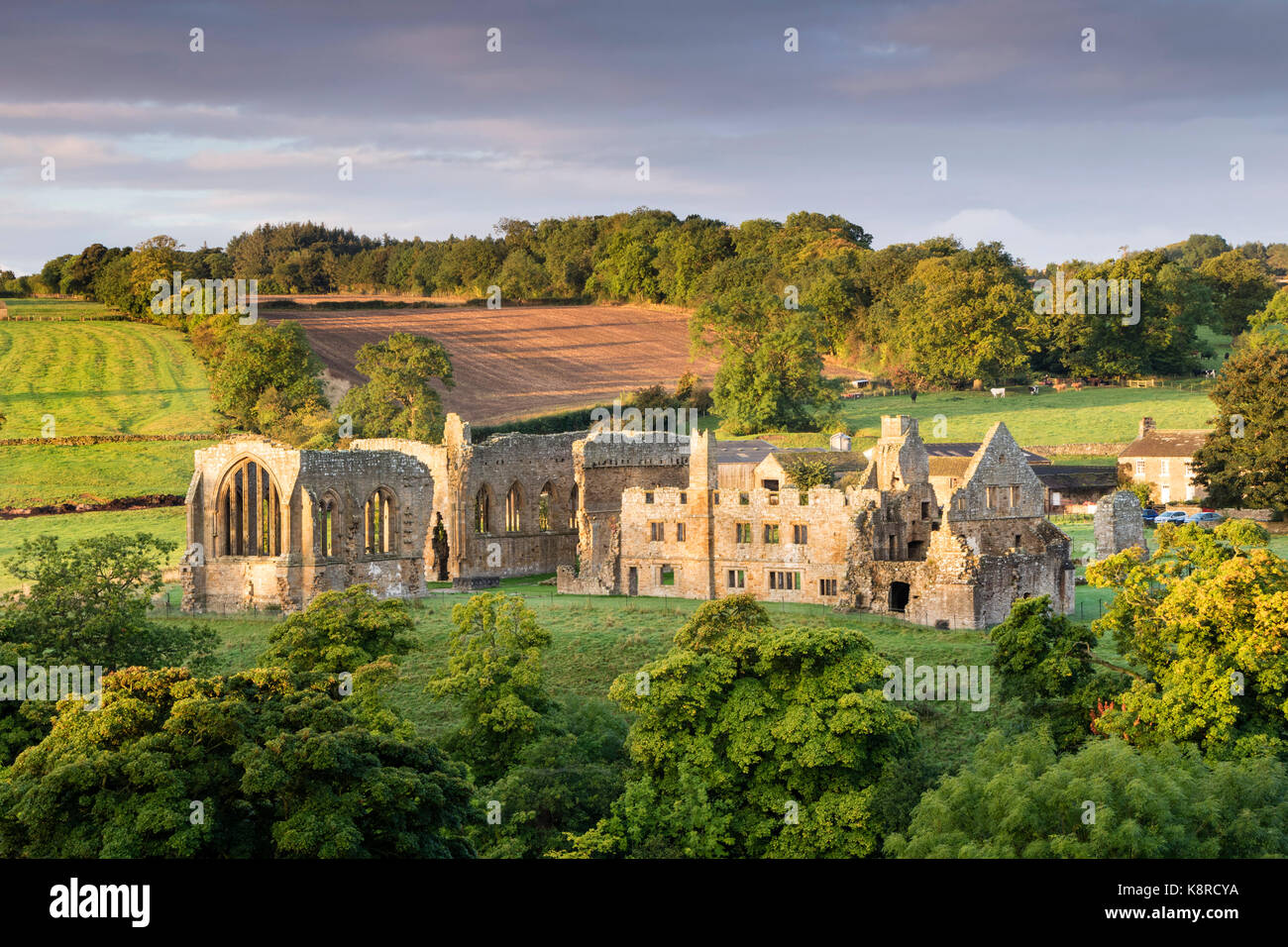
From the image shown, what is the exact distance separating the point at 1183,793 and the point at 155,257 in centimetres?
10227

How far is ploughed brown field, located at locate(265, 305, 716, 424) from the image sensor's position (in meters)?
111

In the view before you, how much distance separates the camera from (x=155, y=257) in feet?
389

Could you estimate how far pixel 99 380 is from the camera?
10188cm

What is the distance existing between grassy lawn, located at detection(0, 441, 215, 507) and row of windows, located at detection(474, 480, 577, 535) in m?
20.9

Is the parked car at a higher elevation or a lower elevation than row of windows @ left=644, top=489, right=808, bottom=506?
lower

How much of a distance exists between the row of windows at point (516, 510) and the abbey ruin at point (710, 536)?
751 centimetres

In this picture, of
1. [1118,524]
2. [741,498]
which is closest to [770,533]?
[741,498]

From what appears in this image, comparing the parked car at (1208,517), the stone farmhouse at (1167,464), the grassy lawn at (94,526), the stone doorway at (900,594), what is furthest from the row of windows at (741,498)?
the stone farmhouse at (1167,464)

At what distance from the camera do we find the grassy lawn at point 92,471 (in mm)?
80625

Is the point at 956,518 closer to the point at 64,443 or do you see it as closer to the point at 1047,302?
the point at 64,443

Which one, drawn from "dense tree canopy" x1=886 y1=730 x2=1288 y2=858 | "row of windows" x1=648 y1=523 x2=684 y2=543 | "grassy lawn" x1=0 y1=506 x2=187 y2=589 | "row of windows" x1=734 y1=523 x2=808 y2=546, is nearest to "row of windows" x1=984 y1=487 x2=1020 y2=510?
"row of windows" x1=734 y1=523 x2=808 y2=546

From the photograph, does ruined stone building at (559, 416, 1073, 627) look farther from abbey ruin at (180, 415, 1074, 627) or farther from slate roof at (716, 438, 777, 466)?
slate roof at (716, 438, 777, 466)

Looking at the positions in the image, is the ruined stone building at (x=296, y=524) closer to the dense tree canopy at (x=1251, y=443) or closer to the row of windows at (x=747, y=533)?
the row of windows at (x=747, y=533)
